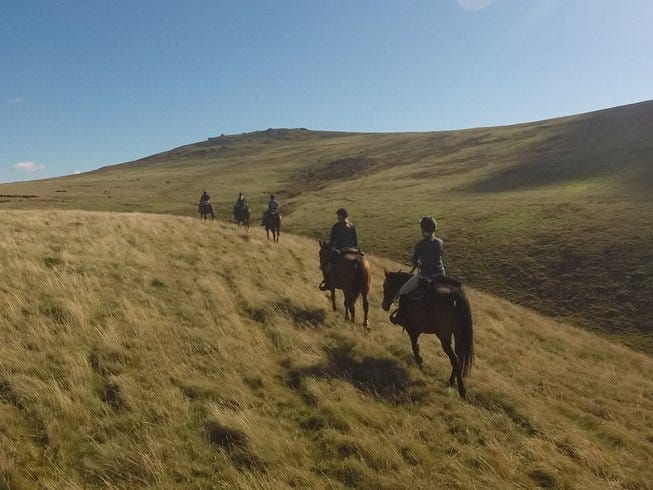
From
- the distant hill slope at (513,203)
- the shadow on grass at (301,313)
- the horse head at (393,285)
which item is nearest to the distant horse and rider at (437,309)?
the horse head at (393,285)

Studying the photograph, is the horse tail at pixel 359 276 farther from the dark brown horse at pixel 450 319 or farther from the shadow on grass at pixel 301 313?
the dark brown horse at pixel 450 319

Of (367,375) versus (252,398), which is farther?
(367,375)

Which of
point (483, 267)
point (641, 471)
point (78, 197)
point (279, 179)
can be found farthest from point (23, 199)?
point (641, 471)

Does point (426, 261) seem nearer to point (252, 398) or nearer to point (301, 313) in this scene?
point (301, 313)

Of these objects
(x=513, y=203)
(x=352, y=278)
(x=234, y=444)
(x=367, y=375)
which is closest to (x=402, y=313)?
(x=367, y=375)

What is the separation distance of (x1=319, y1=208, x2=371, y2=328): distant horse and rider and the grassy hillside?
78 cm

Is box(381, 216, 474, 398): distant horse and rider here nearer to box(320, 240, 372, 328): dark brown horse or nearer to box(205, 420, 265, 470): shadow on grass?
box(320, 240, 372, 328): dark brown horse

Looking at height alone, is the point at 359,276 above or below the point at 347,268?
below

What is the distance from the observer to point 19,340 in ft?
26.9

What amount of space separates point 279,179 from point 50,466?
8940 cm

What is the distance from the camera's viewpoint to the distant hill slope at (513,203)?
26.5 metres

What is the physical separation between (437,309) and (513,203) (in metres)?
37.6

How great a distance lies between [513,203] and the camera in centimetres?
4431

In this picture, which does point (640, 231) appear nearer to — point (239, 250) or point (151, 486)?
point (239, 250)
